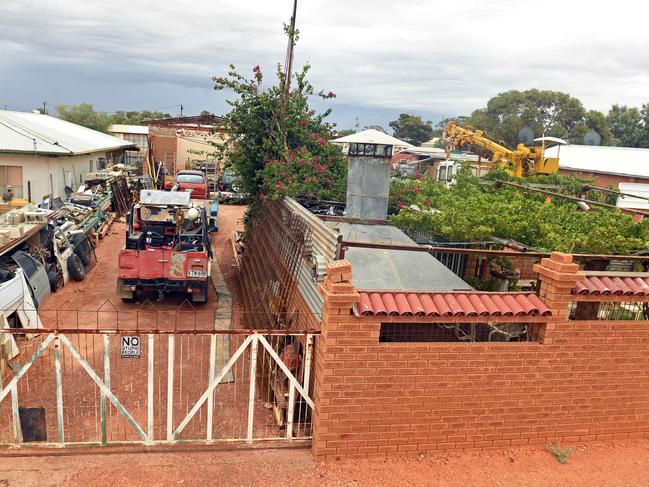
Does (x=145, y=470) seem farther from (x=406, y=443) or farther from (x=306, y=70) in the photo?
(x=306, y=70)

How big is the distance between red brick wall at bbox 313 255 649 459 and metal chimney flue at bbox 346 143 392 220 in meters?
5.92

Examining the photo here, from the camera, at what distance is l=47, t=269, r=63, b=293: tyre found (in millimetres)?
12648

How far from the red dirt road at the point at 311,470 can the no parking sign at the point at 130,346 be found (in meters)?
1.08

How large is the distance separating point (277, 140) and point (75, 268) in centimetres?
624

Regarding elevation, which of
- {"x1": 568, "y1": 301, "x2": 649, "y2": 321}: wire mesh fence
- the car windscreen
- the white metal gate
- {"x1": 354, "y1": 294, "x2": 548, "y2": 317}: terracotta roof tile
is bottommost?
the white metal gate

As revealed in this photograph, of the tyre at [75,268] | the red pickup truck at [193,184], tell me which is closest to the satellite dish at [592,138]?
the red pickup truck at [193,184]

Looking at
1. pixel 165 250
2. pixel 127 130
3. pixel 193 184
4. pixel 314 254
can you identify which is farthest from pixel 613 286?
pixel 127 130

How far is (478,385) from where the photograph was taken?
5.81m

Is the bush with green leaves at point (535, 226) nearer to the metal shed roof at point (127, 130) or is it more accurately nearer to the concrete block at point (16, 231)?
the concrete block at point (16, 231)

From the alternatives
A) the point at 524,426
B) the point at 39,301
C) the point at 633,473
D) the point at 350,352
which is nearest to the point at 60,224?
the point at 39,301

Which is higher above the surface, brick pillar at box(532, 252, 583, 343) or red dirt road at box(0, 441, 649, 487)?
brick pillar at box(532, 252, 583, 343)

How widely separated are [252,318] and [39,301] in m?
5.18

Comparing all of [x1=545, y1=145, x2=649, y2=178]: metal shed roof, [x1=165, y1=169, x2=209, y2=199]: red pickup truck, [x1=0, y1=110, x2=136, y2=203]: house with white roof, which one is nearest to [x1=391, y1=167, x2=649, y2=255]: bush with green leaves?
[x1=0, y1=110, x2=136, y2=203]: house with white roof

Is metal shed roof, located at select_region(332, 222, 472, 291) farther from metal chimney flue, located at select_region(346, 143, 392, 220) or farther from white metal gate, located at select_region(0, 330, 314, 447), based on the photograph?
metal chimney flue, located at select_region(346, 143, 392, 220)
